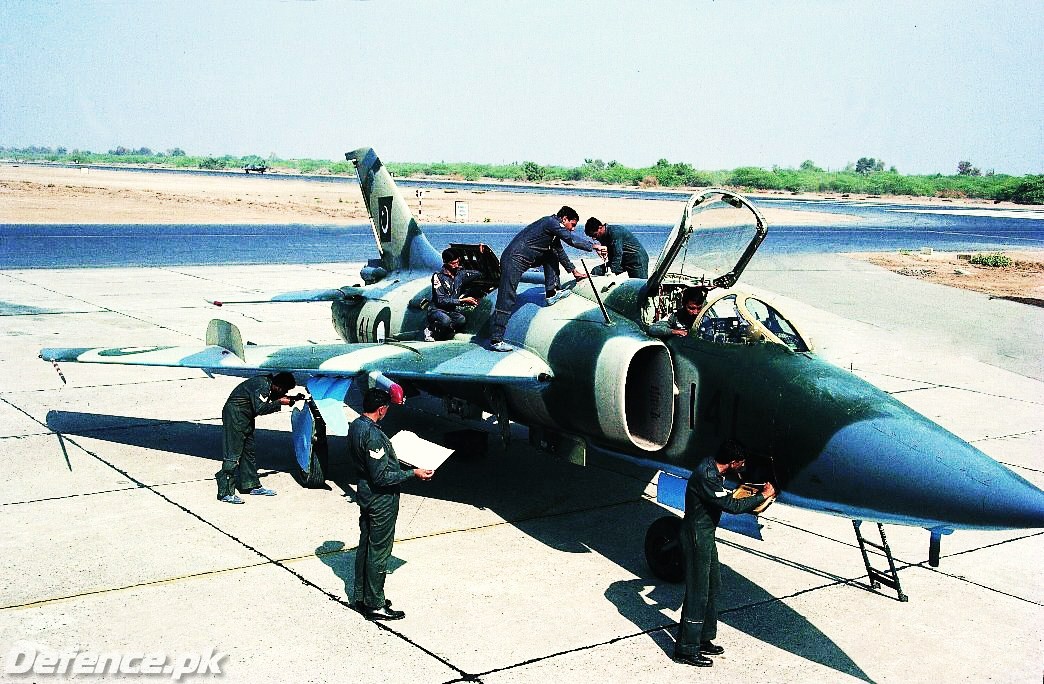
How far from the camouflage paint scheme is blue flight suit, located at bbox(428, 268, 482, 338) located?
0.54ft

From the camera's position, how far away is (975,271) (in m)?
38.5

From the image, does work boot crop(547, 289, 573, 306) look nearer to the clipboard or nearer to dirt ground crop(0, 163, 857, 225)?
the clipboard

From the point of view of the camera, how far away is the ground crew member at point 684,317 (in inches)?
365

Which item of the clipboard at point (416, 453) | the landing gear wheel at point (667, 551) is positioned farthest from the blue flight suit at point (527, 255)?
the landing gear wheel at point (667, 551)

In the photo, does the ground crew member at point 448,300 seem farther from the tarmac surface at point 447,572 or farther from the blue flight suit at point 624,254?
the blue flight suit at point 624,254

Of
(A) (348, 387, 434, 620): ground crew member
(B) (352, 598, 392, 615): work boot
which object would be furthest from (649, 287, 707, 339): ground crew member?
(B) (352, 598, 392, 615): work boot

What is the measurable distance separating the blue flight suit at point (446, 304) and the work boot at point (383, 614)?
4.56m

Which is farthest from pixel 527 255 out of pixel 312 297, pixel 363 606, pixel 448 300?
pixel 312 297

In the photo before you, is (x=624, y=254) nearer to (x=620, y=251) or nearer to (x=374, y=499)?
(x=620, y=251)

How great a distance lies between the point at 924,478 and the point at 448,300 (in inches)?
244

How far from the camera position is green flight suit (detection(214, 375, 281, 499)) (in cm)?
1068

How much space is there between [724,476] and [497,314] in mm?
3775

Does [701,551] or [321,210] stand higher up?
[701,551]

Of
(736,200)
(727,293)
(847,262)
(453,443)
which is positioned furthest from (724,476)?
(847,262)
